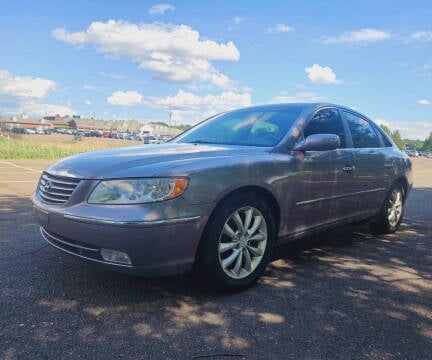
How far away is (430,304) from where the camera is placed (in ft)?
10.3

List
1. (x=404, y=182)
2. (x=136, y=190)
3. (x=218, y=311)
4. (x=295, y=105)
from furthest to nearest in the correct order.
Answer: (x=404, y=182), (x=295, y=105), (x=218, y=311), (x=136, y=190)

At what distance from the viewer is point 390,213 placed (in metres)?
5.32

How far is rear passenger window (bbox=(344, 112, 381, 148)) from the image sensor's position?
4609mm

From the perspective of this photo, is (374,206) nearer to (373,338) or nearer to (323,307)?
(323,307)

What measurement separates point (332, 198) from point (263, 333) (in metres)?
1.94

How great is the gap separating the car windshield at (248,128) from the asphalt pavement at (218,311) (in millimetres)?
1268

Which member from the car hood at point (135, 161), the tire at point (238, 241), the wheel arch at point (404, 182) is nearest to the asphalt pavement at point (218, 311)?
the tire at point (238, 241)

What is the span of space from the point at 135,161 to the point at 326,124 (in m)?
2.22

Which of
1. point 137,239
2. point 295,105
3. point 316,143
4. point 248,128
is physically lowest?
point 137,239

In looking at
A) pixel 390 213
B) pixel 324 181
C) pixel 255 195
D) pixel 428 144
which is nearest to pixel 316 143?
pixel 324 181

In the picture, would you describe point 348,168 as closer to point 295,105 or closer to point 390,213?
point 295,105

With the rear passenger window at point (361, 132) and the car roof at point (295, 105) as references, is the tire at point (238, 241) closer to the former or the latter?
the car roof at point (295, 105)

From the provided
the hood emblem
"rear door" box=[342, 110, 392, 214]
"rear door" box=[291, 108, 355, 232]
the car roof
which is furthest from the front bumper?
"rear door" box=[342, 110, 392, 214]

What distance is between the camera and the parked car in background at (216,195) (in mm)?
2650
